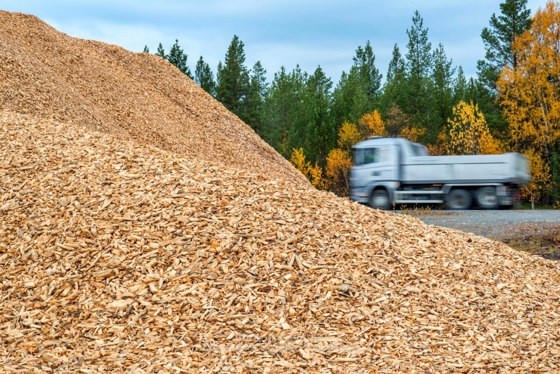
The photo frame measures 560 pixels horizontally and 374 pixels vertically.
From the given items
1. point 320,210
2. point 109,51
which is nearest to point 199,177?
point 320,210

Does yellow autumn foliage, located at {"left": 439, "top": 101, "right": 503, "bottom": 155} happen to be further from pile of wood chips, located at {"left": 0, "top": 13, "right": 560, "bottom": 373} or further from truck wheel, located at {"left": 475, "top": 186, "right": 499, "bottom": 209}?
pile of wood chips, located at {"left": 0, "top": 13, "right": 560, "bottom": 373}

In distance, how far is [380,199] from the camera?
23.0 meters

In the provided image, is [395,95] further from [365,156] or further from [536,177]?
[365,156]

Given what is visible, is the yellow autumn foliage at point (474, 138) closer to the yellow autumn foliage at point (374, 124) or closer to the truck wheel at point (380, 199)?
the yellow autumn foliage at point (374, 124)

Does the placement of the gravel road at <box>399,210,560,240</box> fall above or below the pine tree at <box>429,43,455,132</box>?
below

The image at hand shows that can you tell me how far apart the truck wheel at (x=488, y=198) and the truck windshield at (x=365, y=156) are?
3.98 meters

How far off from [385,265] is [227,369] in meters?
2.97

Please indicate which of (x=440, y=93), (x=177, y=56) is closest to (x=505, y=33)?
(x=440, y=93)

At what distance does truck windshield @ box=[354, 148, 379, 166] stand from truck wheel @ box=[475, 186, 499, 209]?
3979 millimetres

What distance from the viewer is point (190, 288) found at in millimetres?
6957

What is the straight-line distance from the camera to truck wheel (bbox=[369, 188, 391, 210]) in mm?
22906

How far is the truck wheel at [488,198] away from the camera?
22.1 meters

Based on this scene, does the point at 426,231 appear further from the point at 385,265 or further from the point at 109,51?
the point at 109,51

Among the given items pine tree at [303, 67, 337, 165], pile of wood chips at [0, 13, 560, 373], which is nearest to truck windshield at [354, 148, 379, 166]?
pile of wood chips at [0, 13, 560, 373]
